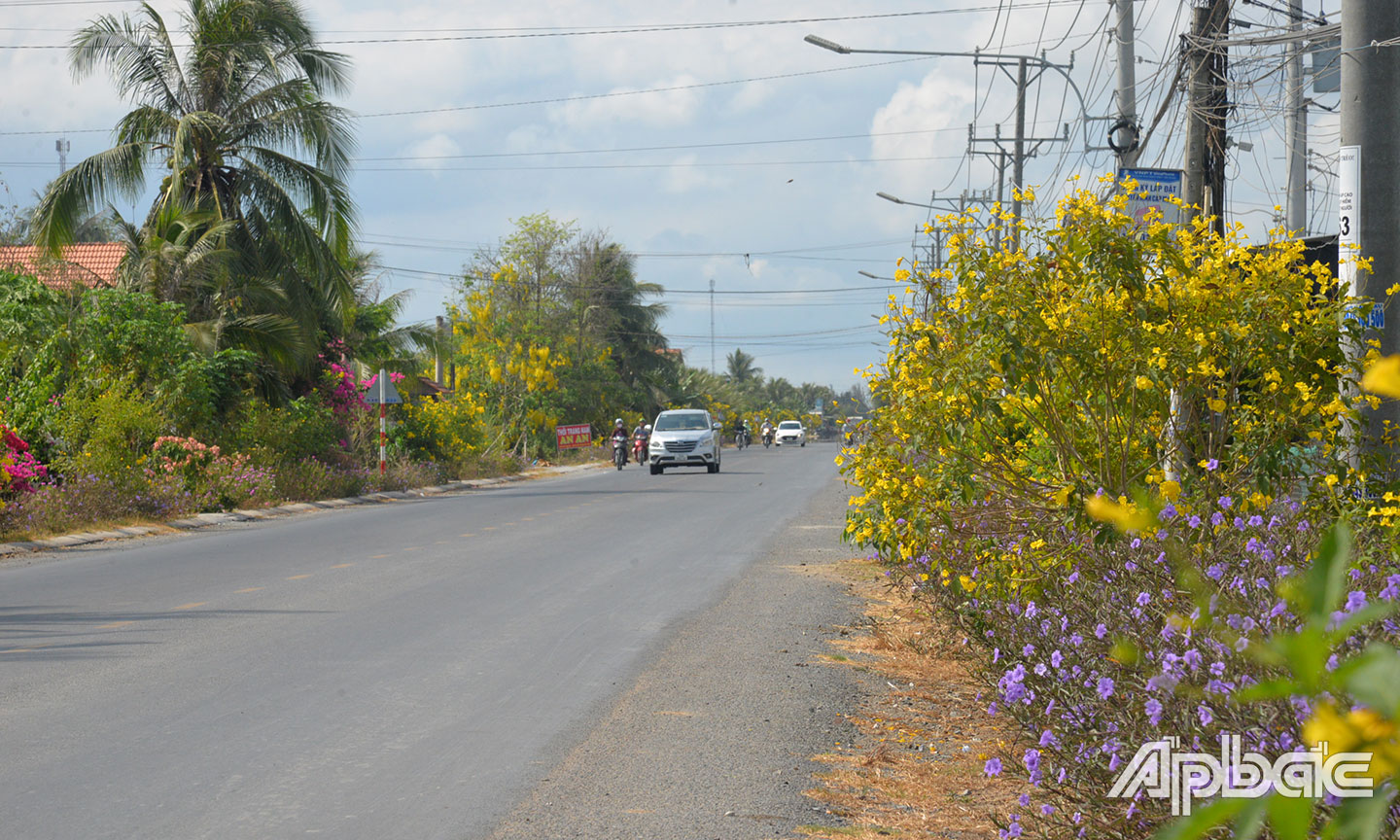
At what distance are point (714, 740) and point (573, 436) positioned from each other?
148 feet

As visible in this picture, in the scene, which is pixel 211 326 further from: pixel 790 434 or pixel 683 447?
pixel 790 434

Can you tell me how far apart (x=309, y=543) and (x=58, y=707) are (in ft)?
30.2

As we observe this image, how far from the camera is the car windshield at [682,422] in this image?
39281 millimetres

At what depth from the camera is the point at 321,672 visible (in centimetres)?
777

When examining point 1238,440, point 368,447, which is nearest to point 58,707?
point 1238,440

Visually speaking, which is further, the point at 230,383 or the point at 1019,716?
the point at 230,383

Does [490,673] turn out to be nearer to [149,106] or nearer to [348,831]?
[348,831]

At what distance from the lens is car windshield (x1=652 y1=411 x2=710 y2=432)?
39.3 meters

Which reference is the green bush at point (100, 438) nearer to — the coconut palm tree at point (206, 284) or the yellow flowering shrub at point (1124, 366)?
the coconut palm tree at point (206, 284)

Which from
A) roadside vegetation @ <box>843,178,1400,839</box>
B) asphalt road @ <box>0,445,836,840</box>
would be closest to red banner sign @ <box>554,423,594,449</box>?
asphalt road @ <box>0,445,836,840</box>

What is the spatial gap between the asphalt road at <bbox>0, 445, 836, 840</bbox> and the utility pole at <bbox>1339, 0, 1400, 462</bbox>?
15.0 ft

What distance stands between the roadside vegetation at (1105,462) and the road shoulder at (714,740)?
0.90 metres

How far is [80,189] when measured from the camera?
24078 millimetres

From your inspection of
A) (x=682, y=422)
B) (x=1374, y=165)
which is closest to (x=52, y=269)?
(x=682, y=422)
